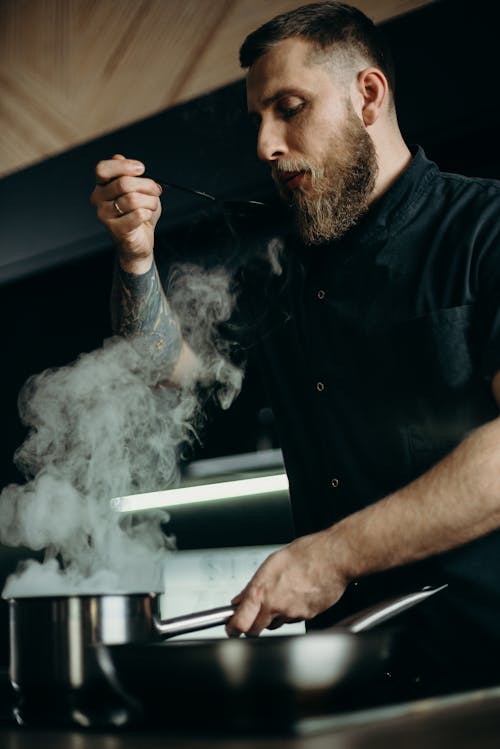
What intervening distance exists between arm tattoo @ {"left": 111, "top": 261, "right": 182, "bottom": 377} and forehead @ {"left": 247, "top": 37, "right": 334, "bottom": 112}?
42cm

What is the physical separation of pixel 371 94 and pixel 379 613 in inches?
48.7

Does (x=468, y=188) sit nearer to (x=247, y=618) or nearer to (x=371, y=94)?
(x=371, y=94)

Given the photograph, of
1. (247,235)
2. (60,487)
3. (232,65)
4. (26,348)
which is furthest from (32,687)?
(26,348)

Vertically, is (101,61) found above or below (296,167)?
above

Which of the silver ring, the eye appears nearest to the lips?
the eye

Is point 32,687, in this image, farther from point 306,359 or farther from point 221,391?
point 221,391

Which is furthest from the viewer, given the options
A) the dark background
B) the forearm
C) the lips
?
the dark background

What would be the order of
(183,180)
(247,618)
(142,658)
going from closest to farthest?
1. (142,658)
2. (247,618)
3. (183,180)

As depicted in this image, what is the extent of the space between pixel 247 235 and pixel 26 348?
1.19m

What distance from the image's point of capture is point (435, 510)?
1.10 metres

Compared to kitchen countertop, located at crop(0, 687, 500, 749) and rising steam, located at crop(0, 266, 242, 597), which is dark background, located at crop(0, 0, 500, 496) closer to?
rising steam, located at crop(0, 266, 242, 597)

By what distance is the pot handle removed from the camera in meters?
0.76

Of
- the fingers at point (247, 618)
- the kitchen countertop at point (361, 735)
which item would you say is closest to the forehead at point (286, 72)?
the fingers at point (247, 618)

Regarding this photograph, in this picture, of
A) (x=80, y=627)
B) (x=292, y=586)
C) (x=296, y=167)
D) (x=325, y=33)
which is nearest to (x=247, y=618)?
(x=292, y=586)
